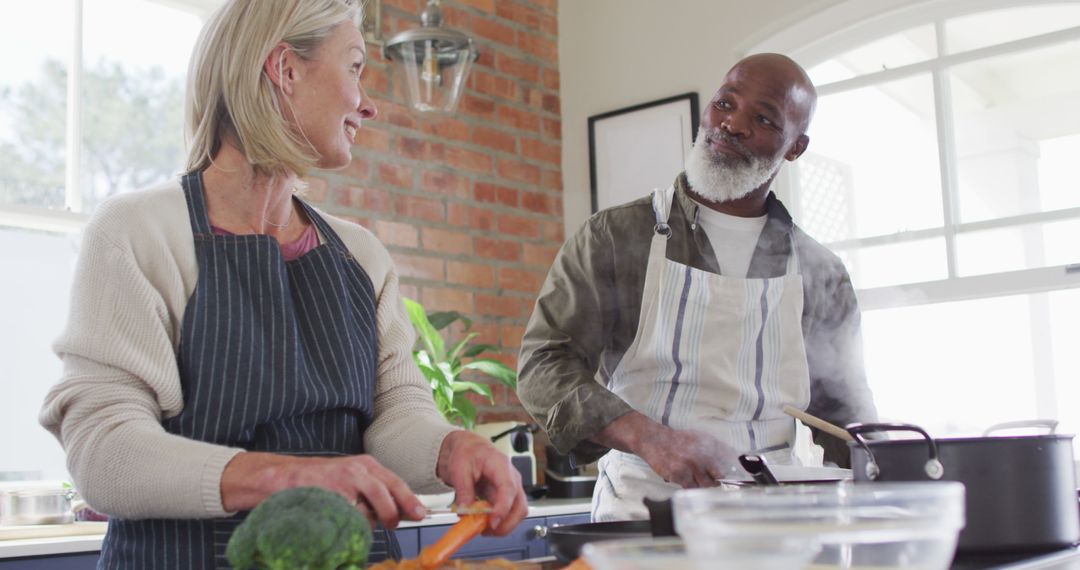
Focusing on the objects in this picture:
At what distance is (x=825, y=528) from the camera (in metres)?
0.72

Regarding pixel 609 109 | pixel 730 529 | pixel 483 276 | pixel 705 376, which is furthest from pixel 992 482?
pixel 609 109

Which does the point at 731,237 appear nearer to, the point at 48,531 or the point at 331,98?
the point at 331,98

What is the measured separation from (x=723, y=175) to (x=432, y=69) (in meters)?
1.66

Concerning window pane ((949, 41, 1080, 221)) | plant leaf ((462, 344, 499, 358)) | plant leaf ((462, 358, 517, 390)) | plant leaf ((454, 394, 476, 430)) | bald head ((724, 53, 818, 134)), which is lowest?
plant leaf ((454, 394, 476, 430))

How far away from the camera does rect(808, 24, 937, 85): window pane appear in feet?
13.2

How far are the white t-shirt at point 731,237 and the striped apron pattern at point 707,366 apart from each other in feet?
0.22

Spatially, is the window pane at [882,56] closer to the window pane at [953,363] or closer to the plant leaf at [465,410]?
the window pane at [953,363]

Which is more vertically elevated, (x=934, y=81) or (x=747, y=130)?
(x=934, y=81)

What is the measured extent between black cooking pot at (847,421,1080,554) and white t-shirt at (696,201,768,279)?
38.1 inches

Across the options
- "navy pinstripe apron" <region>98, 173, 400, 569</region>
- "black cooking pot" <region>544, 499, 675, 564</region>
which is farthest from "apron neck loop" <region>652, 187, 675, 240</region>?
"black cooking pot" <region>544, 499, 675, 564</region>

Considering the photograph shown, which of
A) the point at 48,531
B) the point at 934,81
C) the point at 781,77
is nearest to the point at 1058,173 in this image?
the point at 934,81

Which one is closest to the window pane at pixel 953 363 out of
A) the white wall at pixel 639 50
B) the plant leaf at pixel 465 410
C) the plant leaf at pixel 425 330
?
the white wall at pixel 639 50

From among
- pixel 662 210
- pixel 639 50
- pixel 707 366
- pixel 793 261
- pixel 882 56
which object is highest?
pixel 639 50

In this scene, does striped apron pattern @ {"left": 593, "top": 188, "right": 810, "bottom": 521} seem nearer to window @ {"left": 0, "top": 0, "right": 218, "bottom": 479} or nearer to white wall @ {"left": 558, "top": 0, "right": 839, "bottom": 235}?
window @ {"left": 0, "top": 0, "right": 218, "bottom": 479}
